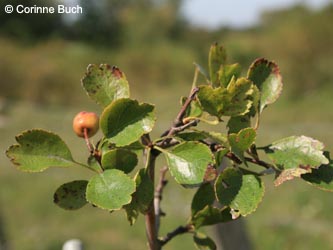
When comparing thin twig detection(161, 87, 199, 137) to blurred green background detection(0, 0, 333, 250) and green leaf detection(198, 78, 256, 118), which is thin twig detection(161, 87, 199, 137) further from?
blurred green background detection(0, 0, 333, 250)

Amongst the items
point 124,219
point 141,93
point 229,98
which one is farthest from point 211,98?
point 141,93

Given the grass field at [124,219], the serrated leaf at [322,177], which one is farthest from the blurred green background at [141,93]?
the serrated leaf at [322,177]

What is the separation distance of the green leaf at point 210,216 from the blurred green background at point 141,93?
97 cm

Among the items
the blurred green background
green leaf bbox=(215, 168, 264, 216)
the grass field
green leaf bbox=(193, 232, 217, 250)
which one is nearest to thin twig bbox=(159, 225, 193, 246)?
green leaf bbox=(193, 232, 217, 250)

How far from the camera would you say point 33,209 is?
3834 mm

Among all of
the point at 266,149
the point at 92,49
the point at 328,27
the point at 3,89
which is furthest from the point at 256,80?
the point at 92,49

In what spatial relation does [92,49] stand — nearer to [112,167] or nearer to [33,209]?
[33,209]

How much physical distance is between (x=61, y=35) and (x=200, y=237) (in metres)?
16.5

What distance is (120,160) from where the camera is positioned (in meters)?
0.38

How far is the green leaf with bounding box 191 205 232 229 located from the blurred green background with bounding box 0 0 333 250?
967mm

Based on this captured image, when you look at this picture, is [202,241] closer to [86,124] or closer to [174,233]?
[174,233]

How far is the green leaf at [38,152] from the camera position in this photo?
383 mm

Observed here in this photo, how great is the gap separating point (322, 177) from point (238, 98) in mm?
71

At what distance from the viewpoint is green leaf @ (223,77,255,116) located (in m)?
0.37
